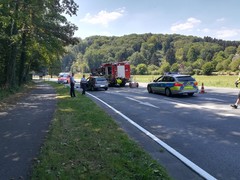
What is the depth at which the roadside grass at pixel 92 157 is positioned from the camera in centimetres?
500

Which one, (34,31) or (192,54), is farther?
(192,54)

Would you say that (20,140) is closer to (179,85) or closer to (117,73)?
(179,85)

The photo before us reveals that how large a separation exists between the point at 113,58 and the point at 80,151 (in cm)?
15631

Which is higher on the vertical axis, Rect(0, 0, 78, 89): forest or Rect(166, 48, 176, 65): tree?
Rect(166, 48, 176, 65): tree

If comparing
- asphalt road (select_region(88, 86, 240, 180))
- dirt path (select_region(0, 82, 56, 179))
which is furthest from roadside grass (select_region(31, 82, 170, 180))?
asphalt road (select_region(88, 86, 240, 180))

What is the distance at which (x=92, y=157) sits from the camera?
5.98m

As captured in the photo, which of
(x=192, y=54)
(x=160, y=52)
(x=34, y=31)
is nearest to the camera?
(x=34, y=31)

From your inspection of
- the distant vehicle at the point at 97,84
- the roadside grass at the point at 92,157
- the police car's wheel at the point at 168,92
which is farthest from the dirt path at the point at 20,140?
the distant vehicle at the point at 97,84

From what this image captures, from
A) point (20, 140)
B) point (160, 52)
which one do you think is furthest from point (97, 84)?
point (160, 52)

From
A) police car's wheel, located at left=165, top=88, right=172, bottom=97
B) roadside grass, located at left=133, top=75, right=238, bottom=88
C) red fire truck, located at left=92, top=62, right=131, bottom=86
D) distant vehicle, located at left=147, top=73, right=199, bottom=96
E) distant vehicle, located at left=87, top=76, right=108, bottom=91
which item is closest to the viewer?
distant vehicle, located at left=147, top=73, right=199, bottom=96

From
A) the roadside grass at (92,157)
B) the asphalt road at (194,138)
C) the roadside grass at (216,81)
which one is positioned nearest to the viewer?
the roadside grass at (92,157)

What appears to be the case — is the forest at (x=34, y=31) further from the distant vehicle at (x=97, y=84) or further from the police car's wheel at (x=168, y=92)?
the police car's wheel at (x=168, y=92)

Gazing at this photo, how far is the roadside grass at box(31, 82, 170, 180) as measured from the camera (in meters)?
5.00

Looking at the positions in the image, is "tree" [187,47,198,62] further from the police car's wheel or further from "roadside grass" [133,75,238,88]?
the police car's wheel
